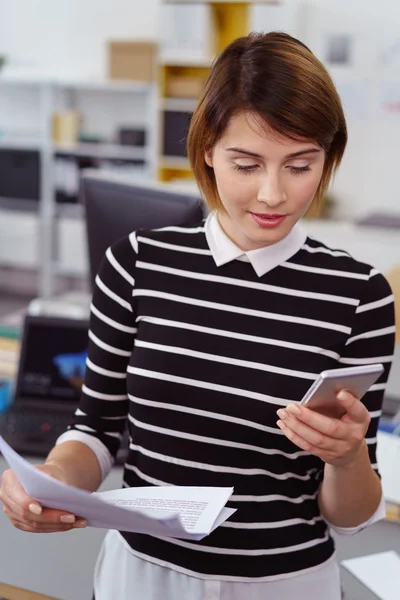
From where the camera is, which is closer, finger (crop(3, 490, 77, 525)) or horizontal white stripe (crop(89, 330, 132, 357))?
finger (crop(3, 490, 77, 525))

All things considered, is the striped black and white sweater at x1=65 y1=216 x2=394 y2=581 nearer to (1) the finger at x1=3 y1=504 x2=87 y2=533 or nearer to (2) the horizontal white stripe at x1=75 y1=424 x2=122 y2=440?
(2) the horizontal white stripe at x1=75 y1=424 x2=122 y2=440

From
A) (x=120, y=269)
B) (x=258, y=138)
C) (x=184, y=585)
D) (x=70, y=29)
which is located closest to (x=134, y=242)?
(x=120, y=269)

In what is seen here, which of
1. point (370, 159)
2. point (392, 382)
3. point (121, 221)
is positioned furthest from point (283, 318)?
point (370, 159)

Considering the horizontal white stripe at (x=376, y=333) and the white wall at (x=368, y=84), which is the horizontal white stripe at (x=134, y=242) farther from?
the white wall at (x=368, y=84)

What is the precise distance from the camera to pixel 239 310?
1.01 meters

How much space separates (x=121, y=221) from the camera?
1.62m

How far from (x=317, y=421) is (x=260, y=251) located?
11.9 inches

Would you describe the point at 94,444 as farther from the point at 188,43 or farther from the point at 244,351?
the point at 188,43

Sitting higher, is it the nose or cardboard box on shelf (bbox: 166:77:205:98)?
the nose

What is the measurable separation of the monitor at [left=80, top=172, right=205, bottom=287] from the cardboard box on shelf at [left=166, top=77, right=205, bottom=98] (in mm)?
3319

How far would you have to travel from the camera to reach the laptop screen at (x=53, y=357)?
1.57 metres

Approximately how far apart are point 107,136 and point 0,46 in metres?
1.19

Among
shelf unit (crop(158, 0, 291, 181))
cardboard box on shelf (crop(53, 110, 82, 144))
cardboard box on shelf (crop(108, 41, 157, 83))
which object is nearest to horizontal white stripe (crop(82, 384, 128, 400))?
shelf unit (crop(158, 0, 291, 181))

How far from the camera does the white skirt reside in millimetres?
961
